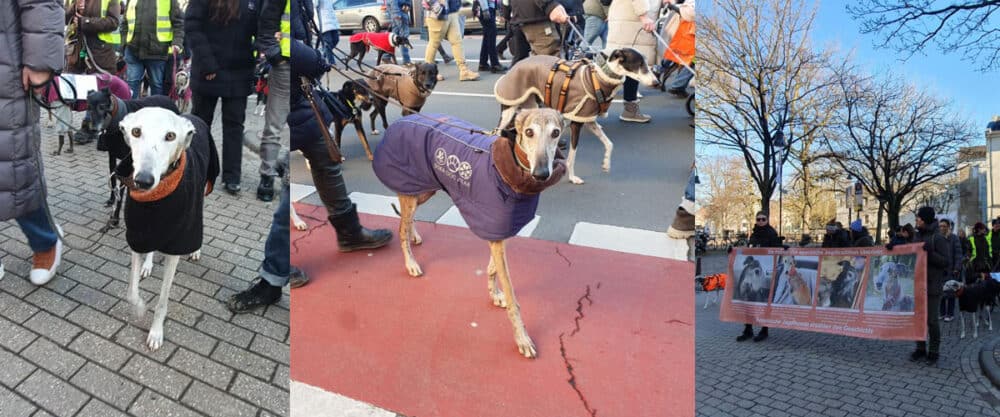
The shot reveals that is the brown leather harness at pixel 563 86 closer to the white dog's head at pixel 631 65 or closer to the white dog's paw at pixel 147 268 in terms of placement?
the white dog's head at pixel 631 65

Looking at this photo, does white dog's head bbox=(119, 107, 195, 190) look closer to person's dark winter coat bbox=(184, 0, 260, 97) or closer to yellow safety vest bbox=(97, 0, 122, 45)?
person's dark winter coat bbox=(184, 0, 260, 97)

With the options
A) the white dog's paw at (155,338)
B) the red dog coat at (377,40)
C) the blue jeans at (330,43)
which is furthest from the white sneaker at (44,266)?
the red dog coat at (377,40)

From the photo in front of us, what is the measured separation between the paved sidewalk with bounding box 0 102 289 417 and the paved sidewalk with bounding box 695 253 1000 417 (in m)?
1.22

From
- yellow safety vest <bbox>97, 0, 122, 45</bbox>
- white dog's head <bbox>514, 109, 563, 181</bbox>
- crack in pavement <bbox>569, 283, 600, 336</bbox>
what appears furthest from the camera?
yellow safety vest <bbox>97, 0, 122, 45</bbox>

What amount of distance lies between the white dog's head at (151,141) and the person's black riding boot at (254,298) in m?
0.46

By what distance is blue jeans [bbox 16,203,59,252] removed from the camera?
192 cm

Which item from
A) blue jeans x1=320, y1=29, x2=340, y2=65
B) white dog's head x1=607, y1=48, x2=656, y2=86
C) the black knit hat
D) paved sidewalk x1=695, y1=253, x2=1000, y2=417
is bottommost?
paved sidewalk x1=695, y1=253, x2=1000, y2=417

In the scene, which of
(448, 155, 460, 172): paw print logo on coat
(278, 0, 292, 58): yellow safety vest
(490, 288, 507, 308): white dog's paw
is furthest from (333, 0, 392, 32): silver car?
(490, 288, 507, 308): white dog's paw

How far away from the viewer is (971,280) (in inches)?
59.9

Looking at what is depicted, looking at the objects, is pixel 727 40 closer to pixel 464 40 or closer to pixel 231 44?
pixel 464 40

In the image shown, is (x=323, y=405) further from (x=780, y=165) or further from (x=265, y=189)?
(x=780, y=165)

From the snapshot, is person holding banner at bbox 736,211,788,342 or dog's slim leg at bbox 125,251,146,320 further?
dog's slim leg at bbox 125,251,146,320

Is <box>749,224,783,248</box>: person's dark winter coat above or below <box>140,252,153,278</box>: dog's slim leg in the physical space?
above

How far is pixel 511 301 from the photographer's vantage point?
163 centimetres
